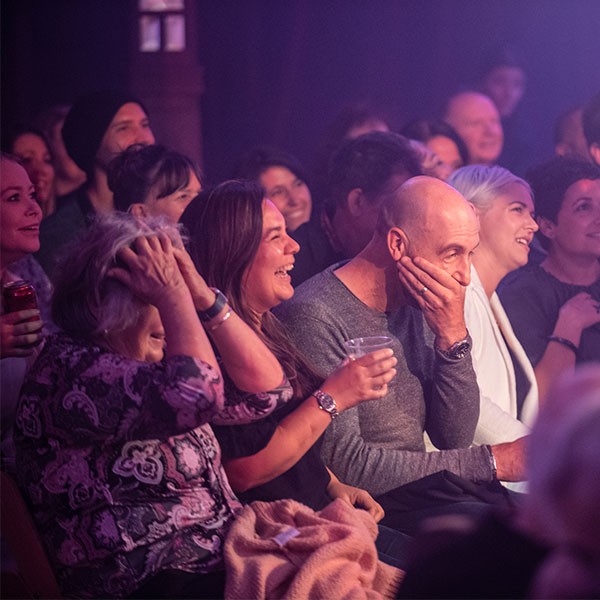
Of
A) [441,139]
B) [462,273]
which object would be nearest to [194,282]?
[462,273]

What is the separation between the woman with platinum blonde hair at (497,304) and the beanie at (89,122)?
1.18 metres

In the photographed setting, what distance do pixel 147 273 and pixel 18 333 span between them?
0.56m

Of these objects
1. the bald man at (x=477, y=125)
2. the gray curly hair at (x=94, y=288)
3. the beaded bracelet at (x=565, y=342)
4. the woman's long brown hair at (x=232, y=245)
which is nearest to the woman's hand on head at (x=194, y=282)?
the gray curly hair at (x=94, y=288)

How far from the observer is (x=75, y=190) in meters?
3.48

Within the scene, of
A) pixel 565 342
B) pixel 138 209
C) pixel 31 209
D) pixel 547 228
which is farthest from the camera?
pixel 547 228

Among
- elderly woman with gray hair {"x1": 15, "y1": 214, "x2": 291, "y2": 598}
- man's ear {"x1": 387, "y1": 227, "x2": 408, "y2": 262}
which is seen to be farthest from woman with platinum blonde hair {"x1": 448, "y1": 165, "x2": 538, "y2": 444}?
elderly woman with gray hair {"x1": 15, "y1": 214, "x2": 291, "y2": 598}

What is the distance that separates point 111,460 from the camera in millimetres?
2078

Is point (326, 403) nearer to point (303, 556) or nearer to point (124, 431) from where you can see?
point (303, 556)

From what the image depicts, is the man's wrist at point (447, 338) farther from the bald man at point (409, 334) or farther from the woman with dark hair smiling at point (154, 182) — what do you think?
the woman with dark hair smiling at point (154, 182)

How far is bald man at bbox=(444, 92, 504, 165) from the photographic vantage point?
4723 millimetres

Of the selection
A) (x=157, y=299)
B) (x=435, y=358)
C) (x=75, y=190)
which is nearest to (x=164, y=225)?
(x=157, y=299)

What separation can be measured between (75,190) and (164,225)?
1.23 m

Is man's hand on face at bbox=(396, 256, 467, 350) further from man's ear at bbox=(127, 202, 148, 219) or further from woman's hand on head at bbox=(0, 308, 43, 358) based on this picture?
woman's hand on head at bbox=(0, 308, 43, 358)

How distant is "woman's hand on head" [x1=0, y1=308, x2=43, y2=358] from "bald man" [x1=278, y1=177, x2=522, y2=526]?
66 centimetres
